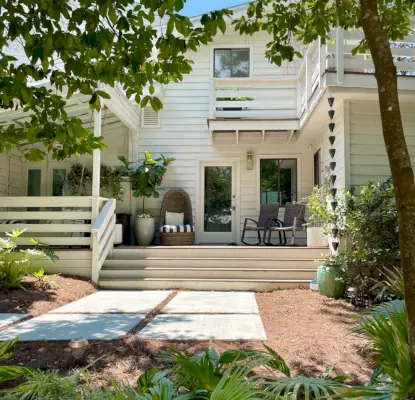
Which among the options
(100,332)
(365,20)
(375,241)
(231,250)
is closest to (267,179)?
(231,250)

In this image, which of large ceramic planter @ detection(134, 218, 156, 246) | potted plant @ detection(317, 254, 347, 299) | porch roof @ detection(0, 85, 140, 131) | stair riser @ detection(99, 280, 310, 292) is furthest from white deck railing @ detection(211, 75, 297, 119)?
potted plant @ detection(317, 254, 347, 299)

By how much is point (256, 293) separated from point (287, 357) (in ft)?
9.75

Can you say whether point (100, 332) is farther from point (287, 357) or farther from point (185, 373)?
point (185, 373)

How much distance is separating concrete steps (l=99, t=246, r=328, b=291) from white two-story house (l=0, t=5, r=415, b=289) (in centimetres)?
2

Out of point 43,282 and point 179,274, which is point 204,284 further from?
point 43,282

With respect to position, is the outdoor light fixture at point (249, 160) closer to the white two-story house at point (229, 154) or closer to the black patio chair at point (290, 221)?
the white two-story house at point (229, 154)

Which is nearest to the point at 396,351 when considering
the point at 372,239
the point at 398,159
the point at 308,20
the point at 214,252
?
the point at 398,159

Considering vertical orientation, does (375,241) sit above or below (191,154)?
below

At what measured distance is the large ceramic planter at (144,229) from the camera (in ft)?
26.9

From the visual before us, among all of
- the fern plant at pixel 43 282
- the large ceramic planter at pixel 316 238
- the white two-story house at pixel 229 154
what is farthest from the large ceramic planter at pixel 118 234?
the large ceramic planter at pixel 316 238

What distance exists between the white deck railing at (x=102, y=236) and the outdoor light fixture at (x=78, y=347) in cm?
316

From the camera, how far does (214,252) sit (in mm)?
6891

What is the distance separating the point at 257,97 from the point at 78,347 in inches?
257

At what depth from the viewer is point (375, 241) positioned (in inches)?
188
